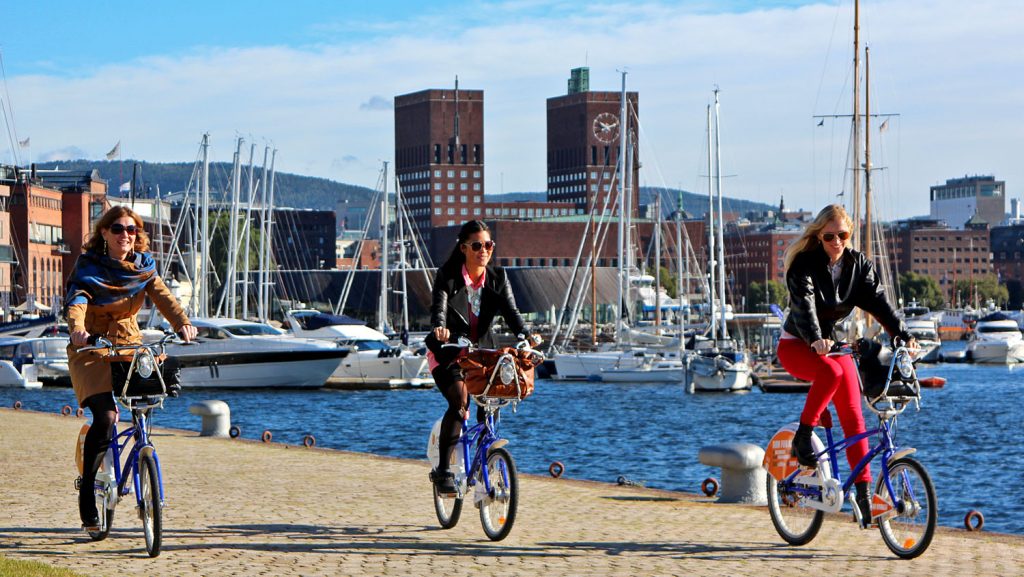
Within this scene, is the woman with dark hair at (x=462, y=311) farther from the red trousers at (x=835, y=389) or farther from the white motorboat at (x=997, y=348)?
the white motorboat at (x=997, y=348)

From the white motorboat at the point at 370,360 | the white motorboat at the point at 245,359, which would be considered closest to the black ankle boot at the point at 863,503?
the white motorboat at the point at 245,359

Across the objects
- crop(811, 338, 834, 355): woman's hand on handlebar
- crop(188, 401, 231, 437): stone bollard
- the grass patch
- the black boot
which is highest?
crop(811, 338, 834, 355): woman's hand on handlebar

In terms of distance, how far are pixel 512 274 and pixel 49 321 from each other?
83.0 meters

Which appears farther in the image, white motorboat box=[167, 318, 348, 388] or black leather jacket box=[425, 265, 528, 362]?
white motorboat box=[167, 318, 348, 388]

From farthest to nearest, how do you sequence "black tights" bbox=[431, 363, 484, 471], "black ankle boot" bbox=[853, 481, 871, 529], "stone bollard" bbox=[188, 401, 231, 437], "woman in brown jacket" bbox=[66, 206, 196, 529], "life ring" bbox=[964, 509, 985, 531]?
"stone bollard" bbox=[188, 401, 231, 437] → "life ring" bbox=[964, 509, 985, 531] → "black tights" bbox=[431, 363, 484, 471] → "woman in brown jacket" bbox=[66, 206, 196, 529] → "black ankle boot" bbox=[853, 481, 871, 529]

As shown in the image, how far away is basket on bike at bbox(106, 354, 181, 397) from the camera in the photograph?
9555 millimetres

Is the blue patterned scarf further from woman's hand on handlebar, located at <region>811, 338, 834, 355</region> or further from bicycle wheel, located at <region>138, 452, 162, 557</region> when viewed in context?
woman's hand on handlebar, located at <region>811, 338, 834, 355</region>

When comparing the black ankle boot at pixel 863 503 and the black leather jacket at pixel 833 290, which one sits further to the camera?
the black leather jacket at pixel 833 290

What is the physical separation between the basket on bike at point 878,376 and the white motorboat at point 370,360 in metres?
57.1

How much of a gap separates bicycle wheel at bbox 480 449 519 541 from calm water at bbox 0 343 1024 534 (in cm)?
250

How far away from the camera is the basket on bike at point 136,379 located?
9555 mm

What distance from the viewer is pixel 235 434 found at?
21391 mm

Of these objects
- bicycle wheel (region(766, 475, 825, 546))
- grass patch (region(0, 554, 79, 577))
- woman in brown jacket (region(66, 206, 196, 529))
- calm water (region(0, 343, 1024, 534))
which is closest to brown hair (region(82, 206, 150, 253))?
woman in brown jacket (region(66, 206, 196, 529))

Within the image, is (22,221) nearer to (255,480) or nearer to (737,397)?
(737,397)
